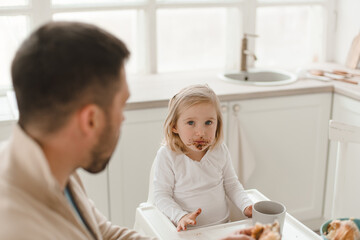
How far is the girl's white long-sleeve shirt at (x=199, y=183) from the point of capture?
170 cm

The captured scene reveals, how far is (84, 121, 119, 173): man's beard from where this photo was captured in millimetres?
1031

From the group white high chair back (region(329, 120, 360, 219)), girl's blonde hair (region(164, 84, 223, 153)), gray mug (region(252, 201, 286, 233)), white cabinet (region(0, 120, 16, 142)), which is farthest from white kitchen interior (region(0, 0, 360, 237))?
gray mug (region(252, 201, 286, 233))

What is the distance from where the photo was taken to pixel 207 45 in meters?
3.21

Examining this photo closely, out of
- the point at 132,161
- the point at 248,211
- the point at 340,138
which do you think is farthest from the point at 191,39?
the point at 248,211

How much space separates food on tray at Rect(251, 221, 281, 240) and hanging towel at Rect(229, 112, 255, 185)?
1.50m

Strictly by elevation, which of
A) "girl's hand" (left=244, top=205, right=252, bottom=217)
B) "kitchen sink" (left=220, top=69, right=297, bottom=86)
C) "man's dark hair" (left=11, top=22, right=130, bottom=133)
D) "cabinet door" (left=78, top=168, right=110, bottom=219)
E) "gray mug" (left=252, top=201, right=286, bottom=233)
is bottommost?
"cabinet door" (left=78, top=168, right=110, bottom=219)

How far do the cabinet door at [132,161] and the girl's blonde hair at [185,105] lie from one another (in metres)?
0.66

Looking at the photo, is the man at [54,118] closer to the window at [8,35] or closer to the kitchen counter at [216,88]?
the kitchen counter at [216,88]

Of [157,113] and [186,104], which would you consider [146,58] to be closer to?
[157,113]

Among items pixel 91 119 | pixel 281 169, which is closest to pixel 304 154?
pixel 281 169

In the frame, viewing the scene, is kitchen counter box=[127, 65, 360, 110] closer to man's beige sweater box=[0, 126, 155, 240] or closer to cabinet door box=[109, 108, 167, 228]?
cabinet door box=[109, 108, 167, 228]

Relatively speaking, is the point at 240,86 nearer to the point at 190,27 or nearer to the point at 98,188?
the point at 190,27

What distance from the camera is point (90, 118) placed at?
980mm

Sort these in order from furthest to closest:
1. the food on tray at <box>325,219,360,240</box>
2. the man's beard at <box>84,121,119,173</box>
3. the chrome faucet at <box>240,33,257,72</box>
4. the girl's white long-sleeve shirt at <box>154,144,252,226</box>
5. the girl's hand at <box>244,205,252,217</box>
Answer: the chrome faucet at <box>240,33,257,72</box> → the girl's white long-sleeve shirt at <box>154,144,252,226</box> → the girl's hand at <box>244,205,252,217</box> → the food on tray at <box>325,219,360,240</box> → the man's beard at <box>84,121,119,173</box>
